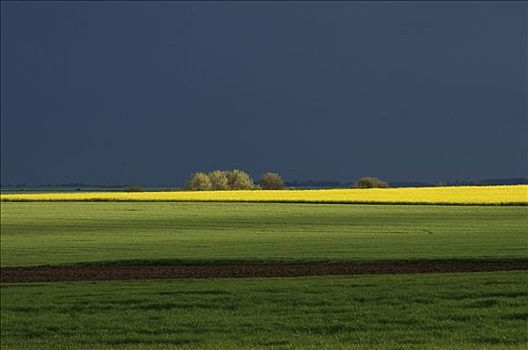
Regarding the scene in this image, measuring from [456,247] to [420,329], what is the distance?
1915cm

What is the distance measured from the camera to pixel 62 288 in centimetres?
2411

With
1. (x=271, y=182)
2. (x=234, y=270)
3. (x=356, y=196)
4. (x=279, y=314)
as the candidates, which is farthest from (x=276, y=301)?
(x=271, y=182)

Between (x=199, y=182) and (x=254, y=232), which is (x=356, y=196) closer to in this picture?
(x=254, y=232)

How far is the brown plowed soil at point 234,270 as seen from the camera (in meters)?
27.9

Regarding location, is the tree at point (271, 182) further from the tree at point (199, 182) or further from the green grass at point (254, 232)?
the green grass at point (254, 232)

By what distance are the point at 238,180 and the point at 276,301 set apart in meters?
88.8

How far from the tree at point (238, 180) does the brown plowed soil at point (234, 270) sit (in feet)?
250

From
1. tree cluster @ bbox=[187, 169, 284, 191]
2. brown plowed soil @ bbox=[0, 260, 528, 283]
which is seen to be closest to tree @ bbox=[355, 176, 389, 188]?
tree cluster @ bbox=[187, 169, 284, 191]

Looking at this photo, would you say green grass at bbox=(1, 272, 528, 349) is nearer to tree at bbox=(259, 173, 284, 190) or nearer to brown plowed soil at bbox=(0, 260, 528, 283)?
brown plowed soil at bbox=(0, 260, 528, 283)

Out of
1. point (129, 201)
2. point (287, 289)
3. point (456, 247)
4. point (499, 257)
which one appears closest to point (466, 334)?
point (287, 289)

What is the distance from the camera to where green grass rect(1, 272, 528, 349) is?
1672cm

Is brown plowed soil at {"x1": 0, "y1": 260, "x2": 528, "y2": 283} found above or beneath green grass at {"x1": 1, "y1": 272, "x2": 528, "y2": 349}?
beneath

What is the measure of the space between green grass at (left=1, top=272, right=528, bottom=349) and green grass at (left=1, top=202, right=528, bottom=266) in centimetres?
915

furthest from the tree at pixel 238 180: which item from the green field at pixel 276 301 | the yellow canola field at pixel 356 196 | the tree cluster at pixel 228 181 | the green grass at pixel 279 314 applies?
the green grass at pixel 279 314
